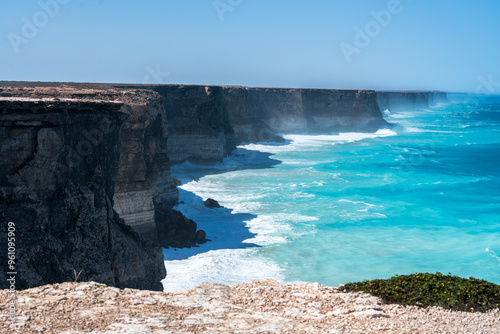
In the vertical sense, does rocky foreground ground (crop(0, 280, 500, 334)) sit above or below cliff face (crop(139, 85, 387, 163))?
below

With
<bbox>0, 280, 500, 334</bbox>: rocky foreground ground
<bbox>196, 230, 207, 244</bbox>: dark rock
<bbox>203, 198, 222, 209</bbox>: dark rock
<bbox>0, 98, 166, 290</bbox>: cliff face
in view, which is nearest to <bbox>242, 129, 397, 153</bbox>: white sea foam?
<bbox>203, 198, 222, 209</bbox>: dark rock

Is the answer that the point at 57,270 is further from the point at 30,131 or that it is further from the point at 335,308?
the point at 335,308

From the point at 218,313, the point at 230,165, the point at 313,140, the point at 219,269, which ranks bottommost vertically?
the point at 219,269

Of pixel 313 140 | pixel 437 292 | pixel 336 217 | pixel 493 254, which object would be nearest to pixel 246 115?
pixel 313 140

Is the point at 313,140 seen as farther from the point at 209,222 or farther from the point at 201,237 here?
the point at 201,237

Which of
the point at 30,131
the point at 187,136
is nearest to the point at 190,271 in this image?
the point at 30,131

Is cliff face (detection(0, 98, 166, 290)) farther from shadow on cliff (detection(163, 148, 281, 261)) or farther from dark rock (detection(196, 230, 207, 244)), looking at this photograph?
dark rock (detection(196, 230, 207, 244))
